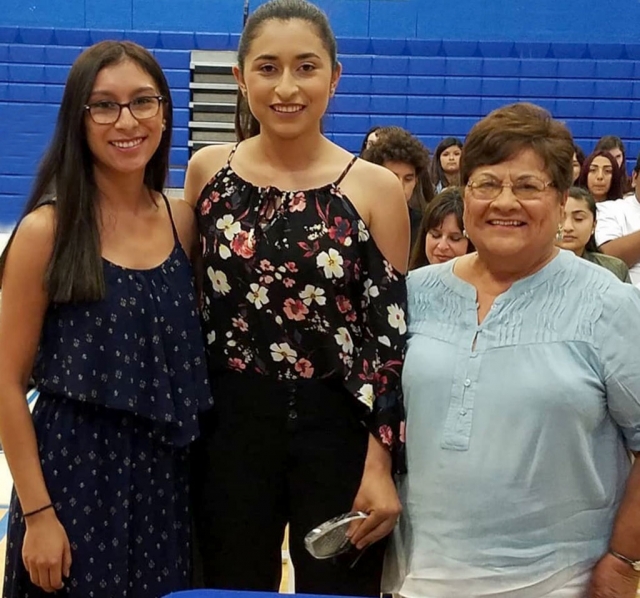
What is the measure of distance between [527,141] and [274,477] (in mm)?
773

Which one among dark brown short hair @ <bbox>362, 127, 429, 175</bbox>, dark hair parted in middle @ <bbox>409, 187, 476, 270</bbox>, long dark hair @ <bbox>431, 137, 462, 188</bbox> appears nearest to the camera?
dark hair parted in middle @ <bbox>409, 187, 476, 270</bbox>

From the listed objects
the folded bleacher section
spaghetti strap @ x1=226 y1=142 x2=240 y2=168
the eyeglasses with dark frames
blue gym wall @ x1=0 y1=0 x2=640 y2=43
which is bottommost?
spaghetti strap @ x1=226 y1=142 x2=240 y2=168

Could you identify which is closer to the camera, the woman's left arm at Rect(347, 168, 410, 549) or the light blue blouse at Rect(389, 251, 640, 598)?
the light blue blouse at Rect(389, 251, 640, 598)

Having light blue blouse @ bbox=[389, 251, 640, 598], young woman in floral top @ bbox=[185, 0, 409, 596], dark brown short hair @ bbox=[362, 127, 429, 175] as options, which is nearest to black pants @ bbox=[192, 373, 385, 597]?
young woman in floral top @ bbox=[185, 0, 409, 596]

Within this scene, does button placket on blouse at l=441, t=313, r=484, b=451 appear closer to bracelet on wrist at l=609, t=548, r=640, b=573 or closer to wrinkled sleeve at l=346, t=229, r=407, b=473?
wrinkled sleeve at l=346, t=229, r=407, b=473

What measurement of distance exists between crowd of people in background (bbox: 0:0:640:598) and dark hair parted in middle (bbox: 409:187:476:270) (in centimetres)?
100

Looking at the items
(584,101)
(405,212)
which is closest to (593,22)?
(584,101)

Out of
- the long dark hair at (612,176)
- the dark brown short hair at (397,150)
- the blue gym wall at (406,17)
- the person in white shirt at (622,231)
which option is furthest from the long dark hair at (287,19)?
the blue gym wall at (406,17)

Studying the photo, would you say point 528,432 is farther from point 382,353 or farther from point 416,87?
point 416,87

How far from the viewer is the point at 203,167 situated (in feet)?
5.32

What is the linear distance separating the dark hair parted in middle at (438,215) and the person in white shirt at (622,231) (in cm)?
86

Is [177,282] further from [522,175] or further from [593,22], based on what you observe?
[593,22]

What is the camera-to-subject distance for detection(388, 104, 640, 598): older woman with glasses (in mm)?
1327

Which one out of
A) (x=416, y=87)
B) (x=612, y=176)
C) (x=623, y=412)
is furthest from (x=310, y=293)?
(x=416, y=87)
